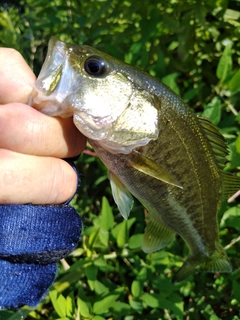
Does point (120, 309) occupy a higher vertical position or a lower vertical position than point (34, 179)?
lower

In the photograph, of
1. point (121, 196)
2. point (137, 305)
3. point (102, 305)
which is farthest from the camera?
point (137, 305)

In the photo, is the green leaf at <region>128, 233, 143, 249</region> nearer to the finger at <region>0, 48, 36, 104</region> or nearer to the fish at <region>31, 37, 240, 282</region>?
the fish at <region>31, 37, 240, 282</region>

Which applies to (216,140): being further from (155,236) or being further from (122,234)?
(122,234)

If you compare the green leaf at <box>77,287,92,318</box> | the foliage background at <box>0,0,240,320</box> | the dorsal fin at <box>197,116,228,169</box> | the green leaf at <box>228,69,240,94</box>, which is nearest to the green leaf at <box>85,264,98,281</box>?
the foliage background at <box>0,0,240,320</box>

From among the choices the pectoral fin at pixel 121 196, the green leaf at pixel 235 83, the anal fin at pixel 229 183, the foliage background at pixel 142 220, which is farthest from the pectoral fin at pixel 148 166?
the green leaf at pixel 235 83

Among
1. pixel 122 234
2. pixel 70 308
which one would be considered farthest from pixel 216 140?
pixel 70 308

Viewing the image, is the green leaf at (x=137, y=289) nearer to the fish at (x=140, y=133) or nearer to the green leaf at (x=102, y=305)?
the green leaf at (x=102, y=305)

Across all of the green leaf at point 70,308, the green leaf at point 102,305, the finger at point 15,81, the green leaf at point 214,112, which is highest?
the finger at point 15,81
